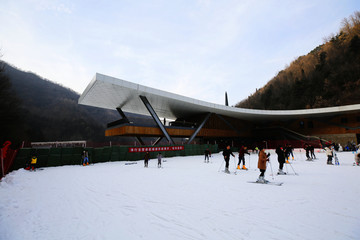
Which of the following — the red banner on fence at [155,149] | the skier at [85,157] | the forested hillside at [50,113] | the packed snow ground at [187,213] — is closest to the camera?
the packed snow ground at [187,213]

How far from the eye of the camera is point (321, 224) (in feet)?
10.6

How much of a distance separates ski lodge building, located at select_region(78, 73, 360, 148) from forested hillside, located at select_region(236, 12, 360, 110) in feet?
44.4

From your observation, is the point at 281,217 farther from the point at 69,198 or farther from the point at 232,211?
the point at 69,198

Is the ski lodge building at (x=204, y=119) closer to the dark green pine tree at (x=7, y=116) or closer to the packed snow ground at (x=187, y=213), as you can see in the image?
the packed snow ground at (x=187, y=213)

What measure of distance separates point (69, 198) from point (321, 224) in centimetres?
683

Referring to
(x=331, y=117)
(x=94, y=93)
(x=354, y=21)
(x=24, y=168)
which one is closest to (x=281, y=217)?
(x=24, y=168)

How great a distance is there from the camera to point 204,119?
107 feet

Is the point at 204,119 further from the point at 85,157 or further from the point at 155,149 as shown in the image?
the point at 85,157

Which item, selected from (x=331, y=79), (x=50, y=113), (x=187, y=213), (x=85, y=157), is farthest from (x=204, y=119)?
(x=50, y=113)

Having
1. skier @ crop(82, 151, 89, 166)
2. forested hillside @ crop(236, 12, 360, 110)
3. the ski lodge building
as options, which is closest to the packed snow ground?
skier @ crop(82, 151, 89, 166)

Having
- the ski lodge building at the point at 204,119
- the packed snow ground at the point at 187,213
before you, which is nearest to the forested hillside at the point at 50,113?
the ski lodge building at the point at 204,119

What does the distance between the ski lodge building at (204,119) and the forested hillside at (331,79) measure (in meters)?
13.5

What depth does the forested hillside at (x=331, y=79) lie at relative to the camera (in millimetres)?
45875

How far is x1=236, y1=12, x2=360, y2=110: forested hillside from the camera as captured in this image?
151 feet
